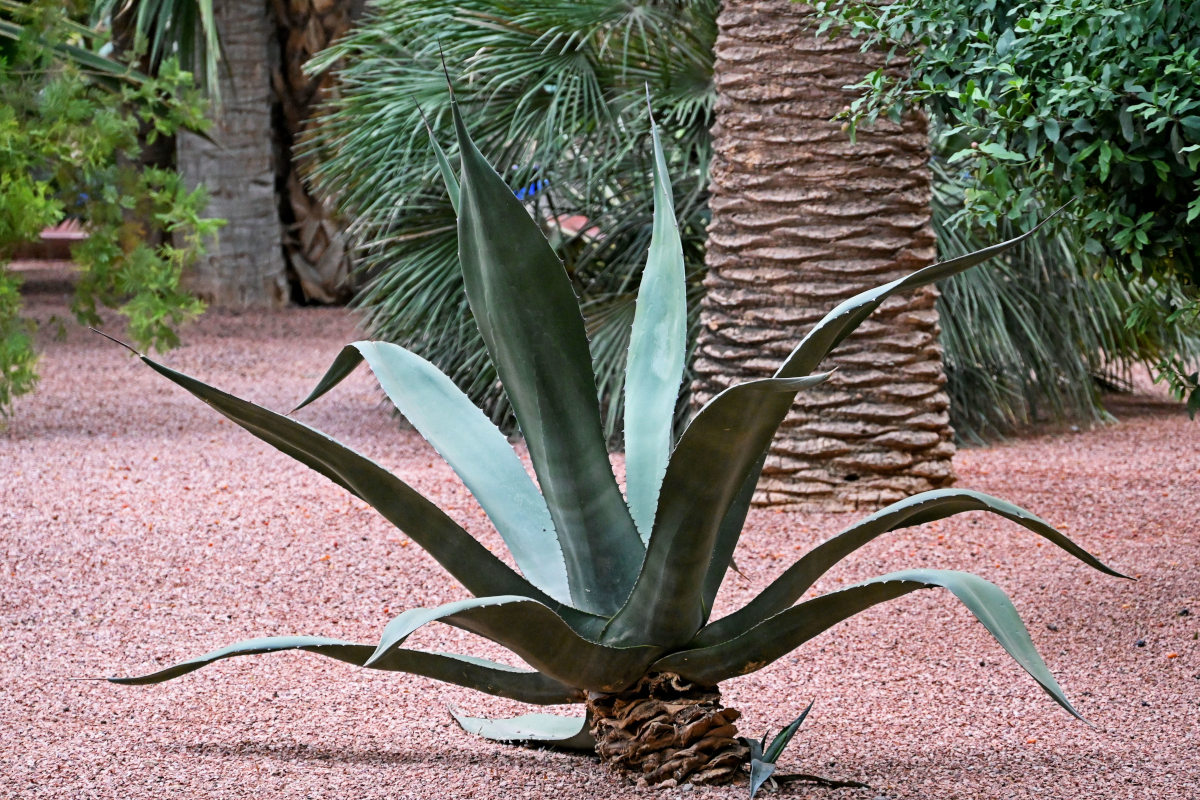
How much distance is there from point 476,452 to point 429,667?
1.28 ft

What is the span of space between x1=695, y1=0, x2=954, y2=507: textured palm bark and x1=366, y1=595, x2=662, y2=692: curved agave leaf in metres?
2.70

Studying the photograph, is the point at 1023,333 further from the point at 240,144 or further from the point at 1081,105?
the point at 240,144

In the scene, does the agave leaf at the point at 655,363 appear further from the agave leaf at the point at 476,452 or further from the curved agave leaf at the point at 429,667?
the curved agave leaf at the point at 429,667

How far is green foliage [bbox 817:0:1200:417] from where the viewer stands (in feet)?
8.55

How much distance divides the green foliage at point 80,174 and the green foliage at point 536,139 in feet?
3.01

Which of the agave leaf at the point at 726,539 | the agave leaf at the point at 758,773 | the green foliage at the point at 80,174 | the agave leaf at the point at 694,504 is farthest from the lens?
the green foliage at the point at 80,174

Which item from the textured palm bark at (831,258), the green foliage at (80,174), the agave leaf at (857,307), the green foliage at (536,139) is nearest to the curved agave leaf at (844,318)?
the agave leaf at (857,307)

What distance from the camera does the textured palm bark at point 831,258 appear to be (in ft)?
15.1

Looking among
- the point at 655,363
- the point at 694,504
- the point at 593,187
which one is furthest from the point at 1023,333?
the point at 694,504

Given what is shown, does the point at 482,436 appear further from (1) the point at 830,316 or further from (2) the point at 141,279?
(2) the point at 141,279

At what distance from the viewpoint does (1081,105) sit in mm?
2668

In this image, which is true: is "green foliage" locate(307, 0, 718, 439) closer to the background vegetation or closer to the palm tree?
the background vegetation

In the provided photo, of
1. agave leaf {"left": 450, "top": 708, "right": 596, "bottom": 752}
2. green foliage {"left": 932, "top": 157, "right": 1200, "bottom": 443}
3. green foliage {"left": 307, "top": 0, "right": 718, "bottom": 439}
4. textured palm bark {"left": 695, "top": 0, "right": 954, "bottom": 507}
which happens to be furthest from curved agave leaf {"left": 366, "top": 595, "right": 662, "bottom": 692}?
green foliage {"left": 932, "top": 157, "right": 1200, "bottom": 443}

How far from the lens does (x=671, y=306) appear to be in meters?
2.30
